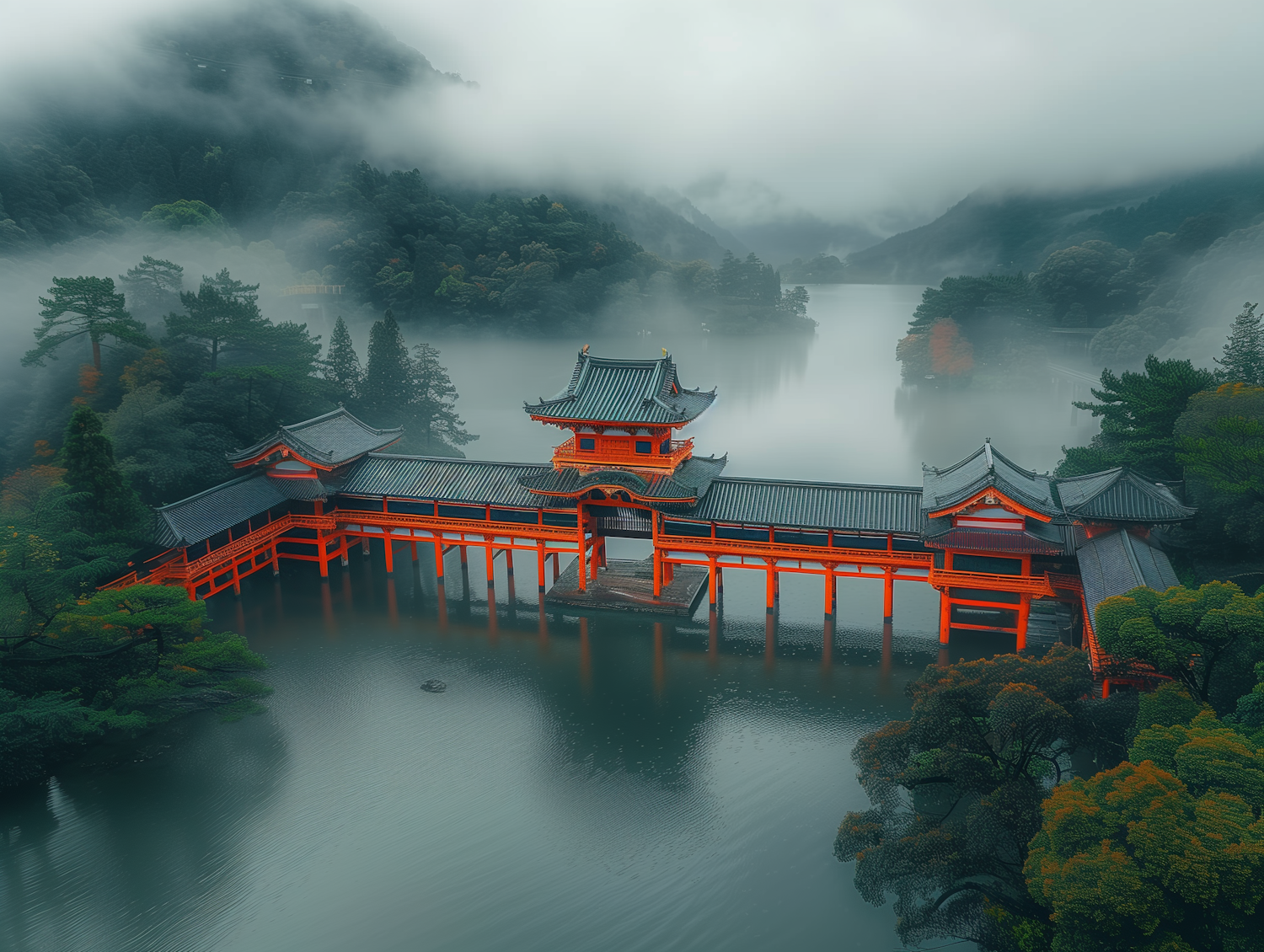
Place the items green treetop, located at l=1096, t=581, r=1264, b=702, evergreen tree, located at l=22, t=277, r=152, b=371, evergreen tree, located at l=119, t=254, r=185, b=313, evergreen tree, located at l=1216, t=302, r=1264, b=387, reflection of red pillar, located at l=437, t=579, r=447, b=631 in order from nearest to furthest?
green treetop, located at l=1096, t=581, r=1264, b=702
reflection of red pillar, located at l=437, t=579, r=447, b=631
evergreen tree, located at l=22, t=277, r=152, b=371
evergreen tree, located at l=1216, t=302, r=1264, b=387
evergreen tree, located at l=119, t=254, r=185, b=313

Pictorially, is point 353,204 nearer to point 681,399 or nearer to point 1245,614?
point 681,399

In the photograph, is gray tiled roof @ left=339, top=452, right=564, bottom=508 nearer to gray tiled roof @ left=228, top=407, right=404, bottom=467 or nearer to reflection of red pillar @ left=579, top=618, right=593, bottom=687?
gray tiled roof @ left=228, top=407, right=404, bottom=467

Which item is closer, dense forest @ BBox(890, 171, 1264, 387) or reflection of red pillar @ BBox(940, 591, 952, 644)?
reflection of red pillar @ BBox(940, 591, 952, 644)

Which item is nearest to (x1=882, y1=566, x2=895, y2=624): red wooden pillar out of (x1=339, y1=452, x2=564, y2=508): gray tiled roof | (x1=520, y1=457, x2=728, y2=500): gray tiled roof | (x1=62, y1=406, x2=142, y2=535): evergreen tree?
(x1=520, y1=457, x2=728, y2=500): gray tiled roof

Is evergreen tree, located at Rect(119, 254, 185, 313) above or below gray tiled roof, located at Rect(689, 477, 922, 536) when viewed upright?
above

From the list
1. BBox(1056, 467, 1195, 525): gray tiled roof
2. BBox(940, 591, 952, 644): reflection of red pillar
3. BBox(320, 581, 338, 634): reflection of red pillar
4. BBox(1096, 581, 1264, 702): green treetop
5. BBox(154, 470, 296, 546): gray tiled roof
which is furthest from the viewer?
BBox(320, 581, 338, 634): reflection of red pillar

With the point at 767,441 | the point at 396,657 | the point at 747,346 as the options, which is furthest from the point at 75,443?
the point at 747,346
